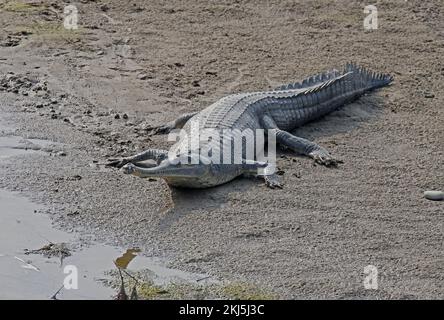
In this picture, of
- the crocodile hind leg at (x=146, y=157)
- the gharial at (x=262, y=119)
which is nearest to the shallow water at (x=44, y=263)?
the gharial at (x=262, y=119)

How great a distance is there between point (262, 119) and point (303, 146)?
0.57 metres

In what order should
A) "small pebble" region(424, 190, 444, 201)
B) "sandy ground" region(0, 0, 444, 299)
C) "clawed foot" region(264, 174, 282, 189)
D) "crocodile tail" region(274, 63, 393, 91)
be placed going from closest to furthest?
"sandy ground" region(0, 0, 444, 299), "small pebble" region(424, 190, 444, 201), "clawed foot" region(264, 174, 282, 189), "crocodile tail" region(274, 63, 393, 91)

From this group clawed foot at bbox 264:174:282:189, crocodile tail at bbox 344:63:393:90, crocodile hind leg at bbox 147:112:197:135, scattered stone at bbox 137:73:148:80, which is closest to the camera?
clawed foot at bbox 264:174:282:189

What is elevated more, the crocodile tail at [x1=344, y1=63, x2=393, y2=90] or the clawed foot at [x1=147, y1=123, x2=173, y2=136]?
the crocodile tail at [x1=344, y1=63, x2=393, y2=90]

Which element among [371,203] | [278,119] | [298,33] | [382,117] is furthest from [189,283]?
[298,33]

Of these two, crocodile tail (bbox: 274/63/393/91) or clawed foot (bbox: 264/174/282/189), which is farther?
crocodile tail (bbox: 274/63/393/91)

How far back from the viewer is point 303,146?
862cm

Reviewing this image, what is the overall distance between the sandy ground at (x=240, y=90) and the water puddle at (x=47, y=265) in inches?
6.5

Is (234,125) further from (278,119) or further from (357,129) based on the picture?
(357,129)

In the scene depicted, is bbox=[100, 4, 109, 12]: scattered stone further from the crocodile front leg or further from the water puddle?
the water puddle

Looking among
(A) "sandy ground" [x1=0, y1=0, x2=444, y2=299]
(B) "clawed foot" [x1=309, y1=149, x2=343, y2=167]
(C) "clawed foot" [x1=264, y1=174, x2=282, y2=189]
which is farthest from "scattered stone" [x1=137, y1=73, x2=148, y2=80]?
(C) "clawed foot" [x1=264, y1=174, x2=282, y2=189]

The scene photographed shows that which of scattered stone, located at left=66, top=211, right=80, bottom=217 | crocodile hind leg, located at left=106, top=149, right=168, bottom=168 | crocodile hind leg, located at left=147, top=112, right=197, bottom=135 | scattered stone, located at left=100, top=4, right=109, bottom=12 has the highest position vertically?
scattered stone, located at left=100, top=4, right=109, bottom=12

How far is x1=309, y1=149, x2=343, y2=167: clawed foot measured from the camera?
27.3 ft

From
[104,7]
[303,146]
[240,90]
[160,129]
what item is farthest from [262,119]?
[104,7]
